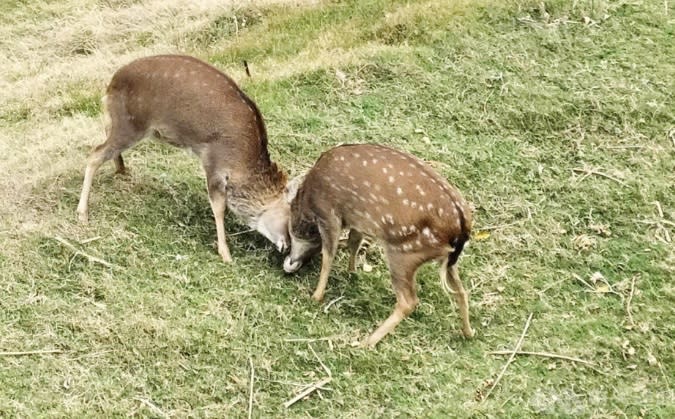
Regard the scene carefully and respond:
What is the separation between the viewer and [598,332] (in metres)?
4.78

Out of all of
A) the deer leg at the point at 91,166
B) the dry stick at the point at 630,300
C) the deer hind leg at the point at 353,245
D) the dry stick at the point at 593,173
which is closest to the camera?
the dry stick at the point at 630,300

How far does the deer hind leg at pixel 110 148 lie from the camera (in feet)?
18.2

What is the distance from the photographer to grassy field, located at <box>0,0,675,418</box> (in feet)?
14.7

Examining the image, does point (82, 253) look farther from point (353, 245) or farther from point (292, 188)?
point (353, 245)

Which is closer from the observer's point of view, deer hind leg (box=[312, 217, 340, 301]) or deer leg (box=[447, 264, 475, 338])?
deer leg (box=[447, 264, 475, 338])

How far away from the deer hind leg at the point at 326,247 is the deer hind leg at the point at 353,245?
0.62 feet

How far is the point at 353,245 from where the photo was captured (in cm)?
522

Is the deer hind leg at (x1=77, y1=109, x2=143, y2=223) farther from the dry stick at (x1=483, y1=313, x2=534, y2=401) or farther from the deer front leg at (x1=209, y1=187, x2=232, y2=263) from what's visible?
the dry stick at (x1=483, y1=313, x2=534, y2=401)

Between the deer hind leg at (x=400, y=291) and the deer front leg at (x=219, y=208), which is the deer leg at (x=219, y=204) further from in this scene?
the deer hind leg at (x=400, y=291)

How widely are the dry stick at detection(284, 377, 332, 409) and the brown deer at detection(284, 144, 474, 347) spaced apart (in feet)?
1.23

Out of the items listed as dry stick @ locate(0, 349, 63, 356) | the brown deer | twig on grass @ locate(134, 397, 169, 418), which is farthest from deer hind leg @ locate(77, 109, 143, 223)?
twig on grass @ locate(134, 397, 169, 418)

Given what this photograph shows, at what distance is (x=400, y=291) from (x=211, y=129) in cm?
163

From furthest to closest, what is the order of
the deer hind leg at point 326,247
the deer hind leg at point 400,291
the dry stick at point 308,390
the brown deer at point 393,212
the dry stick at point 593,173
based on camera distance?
the dry stick at point 593,173
the deer hind leg at point 326,247
the deer hind leg at point 400,291
the brown deer at point 393,212
the dry stick at point 308,390

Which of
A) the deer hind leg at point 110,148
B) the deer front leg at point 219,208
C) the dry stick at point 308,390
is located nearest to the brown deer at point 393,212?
the dry stick at point 308,390
